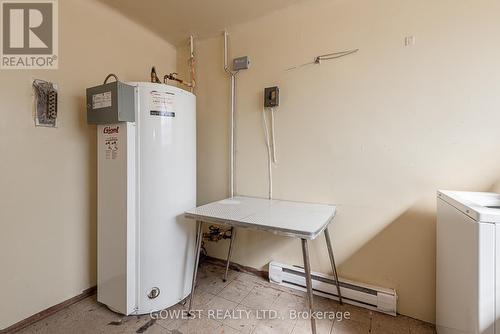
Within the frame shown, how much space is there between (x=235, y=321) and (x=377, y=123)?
1691mm

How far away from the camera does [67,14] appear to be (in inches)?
62.4

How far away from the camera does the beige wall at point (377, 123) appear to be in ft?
4.36

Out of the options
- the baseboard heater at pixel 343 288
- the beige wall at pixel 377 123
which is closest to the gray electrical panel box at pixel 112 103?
the beige wall at pixel 377 123

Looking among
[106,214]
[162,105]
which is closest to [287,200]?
[162,105]

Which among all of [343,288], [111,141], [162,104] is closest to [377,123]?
[343,288]

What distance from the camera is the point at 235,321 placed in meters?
1.49

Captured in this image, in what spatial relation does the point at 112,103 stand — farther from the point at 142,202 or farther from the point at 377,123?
the point at 377,123

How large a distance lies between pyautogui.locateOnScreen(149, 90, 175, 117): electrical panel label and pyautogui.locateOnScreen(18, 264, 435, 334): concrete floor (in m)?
1.41

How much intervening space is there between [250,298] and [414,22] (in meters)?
2.27

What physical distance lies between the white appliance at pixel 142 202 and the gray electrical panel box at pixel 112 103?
0.04m

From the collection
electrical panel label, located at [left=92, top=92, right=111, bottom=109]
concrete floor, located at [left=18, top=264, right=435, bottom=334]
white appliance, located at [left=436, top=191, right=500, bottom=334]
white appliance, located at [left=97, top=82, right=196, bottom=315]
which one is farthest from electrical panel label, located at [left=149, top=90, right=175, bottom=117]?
white appliance, located at [left=436, top=191, right=500, bottom=334]

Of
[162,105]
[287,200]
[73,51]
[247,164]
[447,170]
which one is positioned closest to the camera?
[447,170]

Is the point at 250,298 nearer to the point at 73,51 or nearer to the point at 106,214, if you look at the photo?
the point at 106,214

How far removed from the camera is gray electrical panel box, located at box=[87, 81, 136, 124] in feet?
4.49
